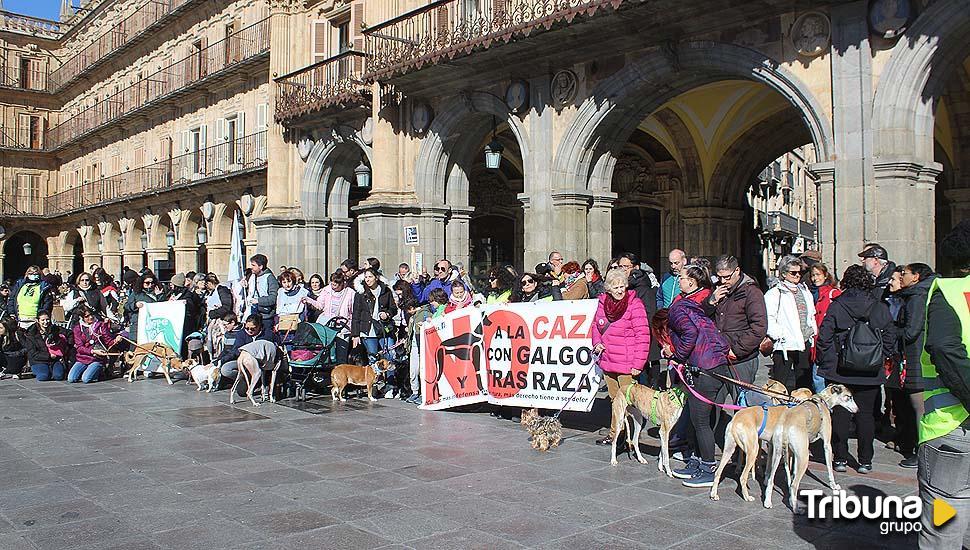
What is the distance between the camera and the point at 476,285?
22.5 m

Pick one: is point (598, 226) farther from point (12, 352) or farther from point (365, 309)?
point (12, 352)

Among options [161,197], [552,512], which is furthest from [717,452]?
[161,197]

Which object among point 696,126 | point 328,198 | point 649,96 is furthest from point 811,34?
point 328,198

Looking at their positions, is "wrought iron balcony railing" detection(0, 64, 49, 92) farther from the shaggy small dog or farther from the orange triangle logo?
the orange triangle logo

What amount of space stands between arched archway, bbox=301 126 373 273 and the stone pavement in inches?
462

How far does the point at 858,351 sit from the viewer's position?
698 cm

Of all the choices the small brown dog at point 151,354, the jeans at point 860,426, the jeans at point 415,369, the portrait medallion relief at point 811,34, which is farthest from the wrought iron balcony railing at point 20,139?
the jeans at point 860,426

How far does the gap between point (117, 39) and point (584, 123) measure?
32947 millimetres

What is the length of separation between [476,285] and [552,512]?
16797 millimetres

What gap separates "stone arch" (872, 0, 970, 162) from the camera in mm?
9992

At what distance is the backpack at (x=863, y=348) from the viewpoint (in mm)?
6965

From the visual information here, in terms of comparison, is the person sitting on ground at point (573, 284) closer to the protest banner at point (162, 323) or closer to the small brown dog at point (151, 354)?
the small brown dog at point (151, 354)

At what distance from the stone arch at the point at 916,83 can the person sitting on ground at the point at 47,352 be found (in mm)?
12111

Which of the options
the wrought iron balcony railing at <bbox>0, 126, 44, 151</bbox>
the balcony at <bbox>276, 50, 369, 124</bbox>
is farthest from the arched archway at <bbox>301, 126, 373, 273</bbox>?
the wrought iron balcony railing at <bbox>0, 126, 44, 151</bbox>
